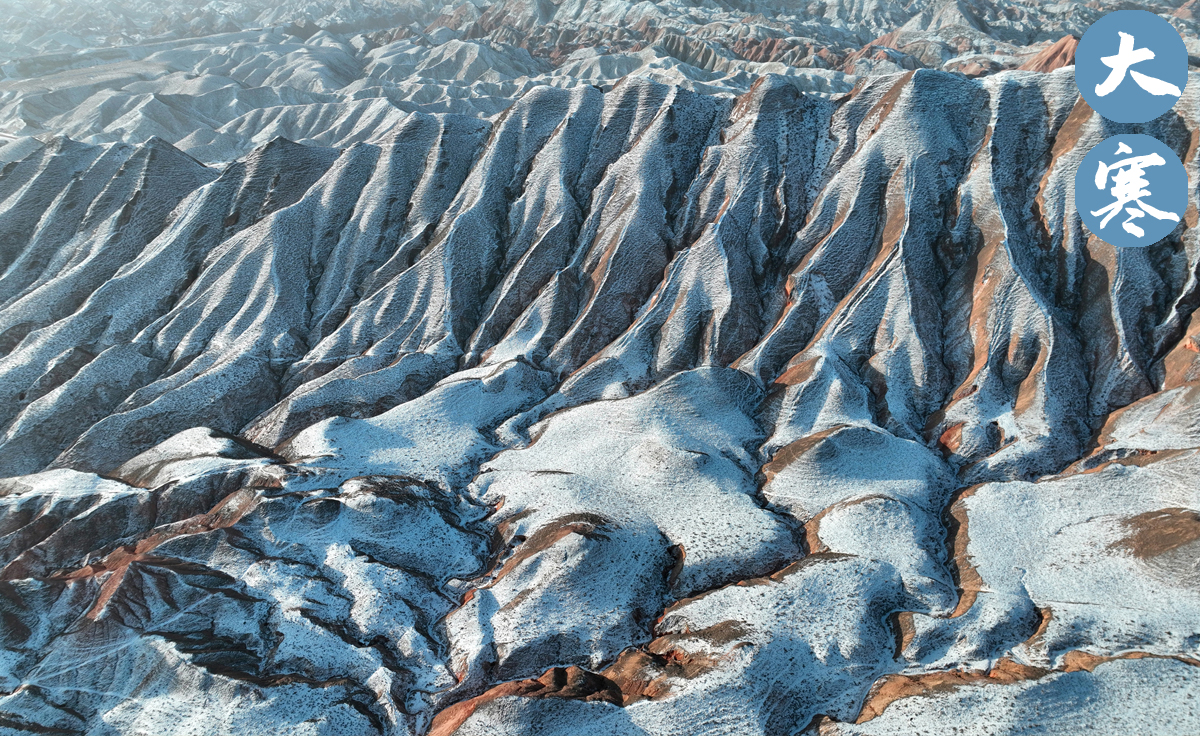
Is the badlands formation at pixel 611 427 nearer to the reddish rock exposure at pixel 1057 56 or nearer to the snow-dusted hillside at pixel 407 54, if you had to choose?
the snow-dusted hillside at pixel 407 54

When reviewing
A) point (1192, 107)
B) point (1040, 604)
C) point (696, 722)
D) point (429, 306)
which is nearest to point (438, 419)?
point (429, 306)

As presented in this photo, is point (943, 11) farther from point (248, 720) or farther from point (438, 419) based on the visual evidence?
point (248, 720)

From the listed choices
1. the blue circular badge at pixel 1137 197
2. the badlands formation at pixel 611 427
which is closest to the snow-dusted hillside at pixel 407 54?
→ the badlands formation at pixel 611 427

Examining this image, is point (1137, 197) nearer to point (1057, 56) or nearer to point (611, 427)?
point (611, 427)

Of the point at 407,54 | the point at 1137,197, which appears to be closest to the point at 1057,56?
the point at 1137,197

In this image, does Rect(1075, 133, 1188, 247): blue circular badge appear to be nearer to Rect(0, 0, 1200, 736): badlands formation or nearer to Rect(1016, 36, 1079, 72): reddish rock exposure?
Rect(0, 0, 1200, 736): badlands formation

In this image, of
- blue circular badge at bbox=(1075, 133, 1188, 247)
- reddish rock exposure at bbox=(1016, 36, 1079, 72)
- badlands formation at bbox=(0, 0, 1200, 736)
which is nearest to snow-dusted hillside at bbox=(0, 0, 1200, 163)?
reddish rock exposure at bbox=(1016, 36, 1079, 72)

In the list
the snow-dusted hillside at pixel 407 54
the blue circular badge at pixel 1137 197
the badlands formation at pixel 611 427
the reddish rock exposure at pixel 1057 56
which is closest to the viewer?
the badlands formation at pixel 611 427
